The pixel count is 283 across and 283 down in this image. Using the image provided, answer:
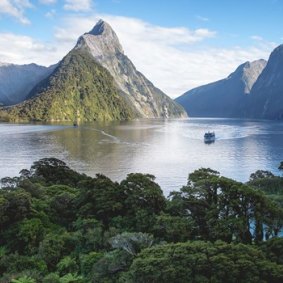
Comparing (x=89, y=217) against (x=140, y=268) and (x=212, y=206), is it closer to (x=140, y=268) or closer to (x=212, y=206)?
(x=212, y=206)

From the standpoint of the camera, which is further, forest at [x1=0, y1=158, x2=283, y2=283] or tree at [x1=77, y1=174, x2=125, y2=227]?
tree at [x1=77, y1=174, x2=125, y2=227]

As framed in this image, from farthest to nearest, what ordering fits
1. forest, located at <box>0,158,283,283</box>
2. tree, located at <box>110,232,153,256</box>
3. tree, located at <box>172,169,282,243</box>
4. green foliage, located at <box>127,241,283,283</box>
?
tree, located at <box>172,169,282,243</box> → tree, located at <box>110,232,153,256</box> → forest, located at <box>0,158,283,283</box> → green foliage, located at <box>127,241,283,283</box>

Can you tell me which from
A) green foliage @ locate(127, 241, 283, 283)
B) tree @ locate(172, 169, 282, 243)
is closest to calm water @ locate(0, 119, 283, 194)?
tree @ locate(172, 169, 282, 243)

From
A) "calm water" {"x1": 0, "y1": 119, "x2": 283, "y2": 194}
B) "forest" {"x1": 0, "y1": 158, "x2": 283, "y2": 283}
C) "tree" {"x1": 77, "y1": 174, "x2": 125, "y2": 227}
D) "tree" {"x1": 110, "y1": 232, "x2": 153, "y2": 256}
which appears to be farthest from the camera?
"calm water" {"x1": 0, "y1": 119, "x2": 283, "y2": 194}

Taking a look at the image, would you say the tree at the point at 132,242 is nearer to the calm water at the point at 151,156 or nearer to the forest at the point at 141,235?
the forest at the point at 141,235

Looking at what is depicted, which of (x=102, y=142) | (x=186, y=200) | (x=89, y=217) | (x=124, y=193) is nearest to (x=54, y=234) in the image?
(x=89, y=217)

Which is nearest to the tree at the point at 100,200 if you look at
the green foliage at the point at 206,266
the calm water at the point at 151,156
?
the green foliage at the point at 206,266

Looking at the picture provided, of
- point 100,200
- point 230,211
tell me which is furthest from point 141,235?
point 100,200

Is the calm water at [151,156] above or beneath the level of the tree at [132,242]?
A: beneath

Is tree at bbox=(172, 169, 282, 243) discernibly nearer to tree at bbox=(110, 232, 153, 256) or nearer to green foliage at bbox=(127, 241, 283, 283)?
tree at bbox=(110, 232, 153, 256)
